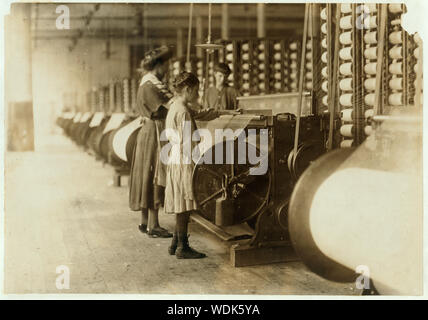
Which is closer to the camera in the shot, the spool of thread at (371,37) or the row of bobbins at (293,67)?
the spool of thread at (371,37)

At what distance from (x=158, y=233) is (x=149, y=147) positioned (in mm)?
807

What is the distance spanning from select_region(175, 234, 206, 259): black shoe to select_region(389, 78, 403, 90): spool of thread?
2.06 m

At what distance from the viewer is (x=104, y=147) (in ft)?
29.8

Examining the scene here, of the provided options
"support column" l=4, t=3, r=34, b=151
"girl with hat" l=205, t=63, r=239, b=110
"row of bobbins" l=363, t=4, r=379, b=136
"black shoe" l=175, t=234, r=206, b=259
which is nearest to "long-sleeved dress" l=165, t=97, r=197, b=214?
"black shoe" l=175, t=234, r=206, b=259

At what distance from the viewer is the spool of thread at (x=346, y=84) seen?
476 cm

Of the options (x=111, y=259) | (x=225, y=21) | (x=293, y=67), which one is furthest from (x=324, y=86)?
(x=225, y=21)

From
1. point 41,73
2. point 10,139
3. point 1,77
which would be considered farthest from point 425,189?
point 41,73

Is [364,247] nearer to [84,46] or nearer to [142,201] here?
[142,201]

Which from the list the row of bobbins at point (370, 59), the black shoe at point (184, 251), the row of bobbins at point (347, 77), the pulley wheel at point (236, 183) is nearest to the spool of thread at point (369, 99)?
the row of bobbins at point (370, 59)

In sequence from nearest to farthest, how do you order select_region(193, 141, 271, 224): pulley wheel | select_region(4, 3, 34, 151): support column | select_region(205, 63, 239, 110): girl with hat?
1. select_region(193, 141, 271, 224): pulley wheel
2. select_region(205, 63, 239, 110): girl with hat
3. select_region(4, 3, 34, 151): support column

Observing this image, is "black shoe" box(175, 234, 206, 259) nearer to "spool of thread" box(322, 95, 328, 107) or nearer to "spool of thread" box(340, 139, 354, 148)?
"spool of thread" box(340, 139, 354, 148)

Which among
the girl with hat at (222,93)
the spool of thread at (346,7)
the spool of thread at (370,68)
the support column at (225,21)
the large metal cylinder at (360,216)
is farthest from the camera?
the support column at (225,21)

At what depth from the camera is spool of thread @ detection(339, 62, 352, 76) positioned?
15.7 ft

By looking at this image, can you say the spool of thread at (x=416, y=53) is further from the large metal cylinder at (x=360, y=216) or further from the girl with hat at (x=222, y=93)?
the girl with hat at (x=222, y=93)
